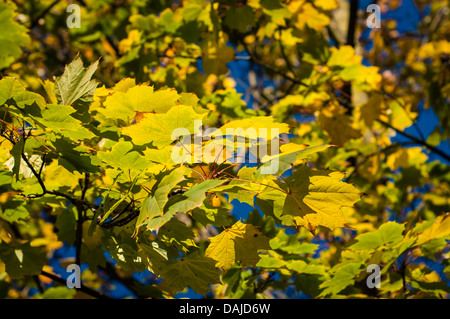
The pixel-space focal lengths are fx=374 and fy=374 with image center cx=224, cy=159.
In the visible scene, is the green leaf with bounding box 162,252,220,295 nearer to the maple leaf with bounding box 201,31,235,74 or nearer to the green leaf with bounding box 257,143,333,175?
the green leaf with bounding box 257,143,333,175

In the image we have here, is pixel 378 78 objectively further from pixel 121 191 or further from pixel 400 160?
pixel 121 191

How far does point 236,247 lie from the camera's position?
109 cm

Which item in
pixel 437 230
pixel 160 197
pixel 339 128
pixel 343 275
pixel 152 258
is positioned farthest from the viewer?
pixel 339 128

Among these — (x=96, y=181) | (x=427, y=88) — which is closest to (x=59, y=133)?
(x=96, y=181)

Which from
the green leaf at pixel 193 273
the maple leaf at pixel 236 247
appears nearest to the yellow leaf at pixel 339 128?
the maple leaf at pixel 236 247

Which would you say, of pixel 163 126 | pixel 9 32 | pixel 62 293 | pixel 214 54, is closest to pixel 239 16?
pixel 214 54

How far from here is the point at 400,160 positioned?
2914mm

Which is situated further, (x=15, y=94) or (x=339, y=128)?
(x=339, y=128)

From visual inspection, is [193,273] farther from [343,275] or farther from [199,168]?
[343,275]

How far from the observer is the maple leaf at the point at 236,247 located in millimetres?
1078

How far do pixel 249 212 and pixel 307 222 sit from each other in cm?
80

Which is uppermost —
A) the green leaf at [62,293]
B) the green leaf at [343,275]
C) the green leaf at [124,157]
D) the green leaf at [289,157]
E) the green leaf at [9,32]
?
the green leaf at [9,32]

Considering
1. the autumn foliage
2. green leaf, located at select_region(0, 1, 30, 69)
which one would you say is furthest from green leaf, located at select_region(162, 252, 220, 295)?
green leaf, located at select_region(0, 1, 30, 69)

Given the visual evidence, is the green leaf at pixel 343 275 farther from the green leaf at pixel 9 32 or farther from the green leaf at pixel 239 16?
the green leaf at pixel 9 32
